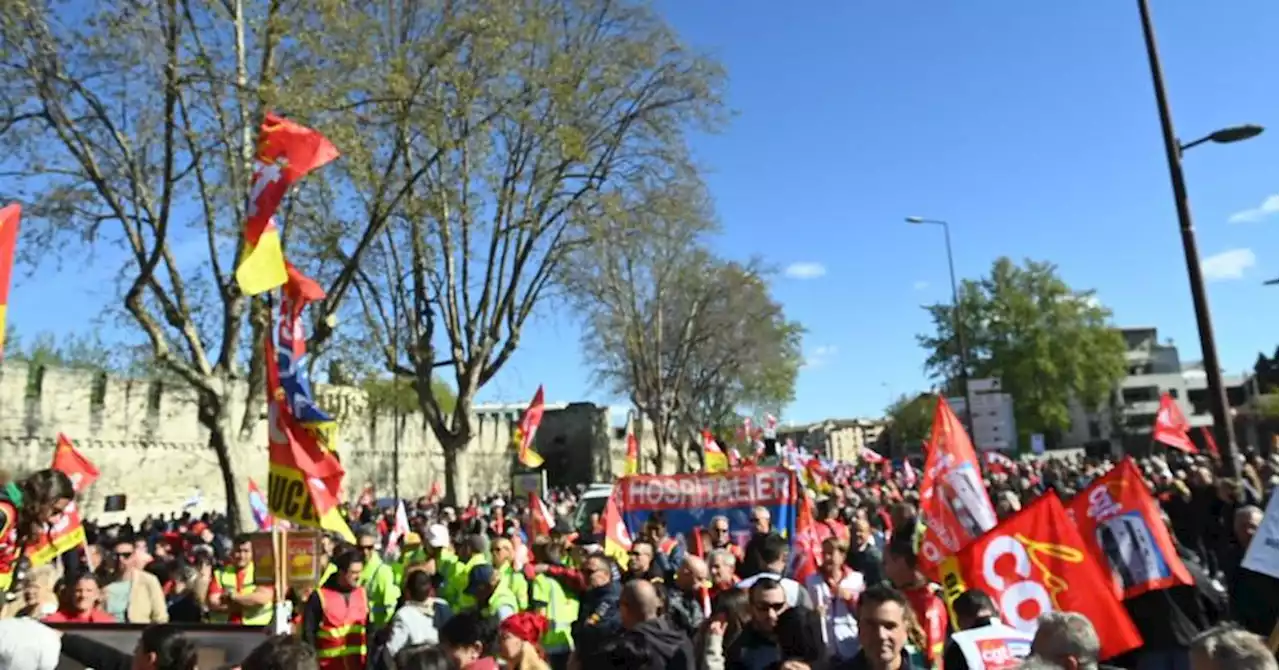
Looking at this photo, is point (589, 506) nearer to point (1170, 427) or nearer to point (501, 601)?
point (1170, 427)

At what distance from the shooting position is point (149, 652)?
3641 mm

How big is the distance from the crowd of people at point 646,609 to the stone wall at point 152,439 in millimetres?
6297

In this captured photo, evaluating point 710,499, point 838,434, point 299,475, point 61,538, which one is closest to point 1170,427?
point 710,499

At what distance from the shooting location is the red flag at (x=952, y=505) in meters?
6.77

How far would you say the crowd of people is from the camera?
378cm

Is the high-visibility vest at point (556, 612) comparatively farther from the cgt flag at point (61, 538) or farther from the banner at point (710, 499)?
the banner at point (710, 499)

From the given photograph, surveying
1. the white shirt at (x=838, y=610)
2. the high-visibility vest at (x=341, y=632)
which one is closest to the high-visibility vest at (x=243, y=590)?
the high-visibility vest at (x=341, y=632)

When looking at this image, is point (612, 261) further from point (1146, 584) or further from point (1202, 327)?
point (1146, 584)

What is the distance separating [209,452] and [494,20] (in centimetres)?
2236

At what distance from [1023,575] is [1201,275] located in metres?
6.05

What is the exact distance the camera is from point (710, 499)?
1187cm

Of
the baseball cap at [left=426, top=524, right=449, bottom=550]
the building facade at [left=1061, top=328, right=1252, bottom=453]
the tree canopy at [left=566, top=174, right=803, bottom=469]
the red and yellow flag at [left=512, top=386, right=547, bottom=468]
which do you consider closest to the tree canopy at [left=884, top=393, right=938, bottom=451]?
the building facade at [left=1061, top=328, right=1252, bottom=453]

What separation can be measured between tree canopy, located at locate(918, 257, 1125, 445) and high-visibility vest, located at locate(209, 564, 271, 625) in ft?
168

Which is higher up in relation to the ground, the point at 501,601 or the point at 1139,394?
the point at 1139,394
